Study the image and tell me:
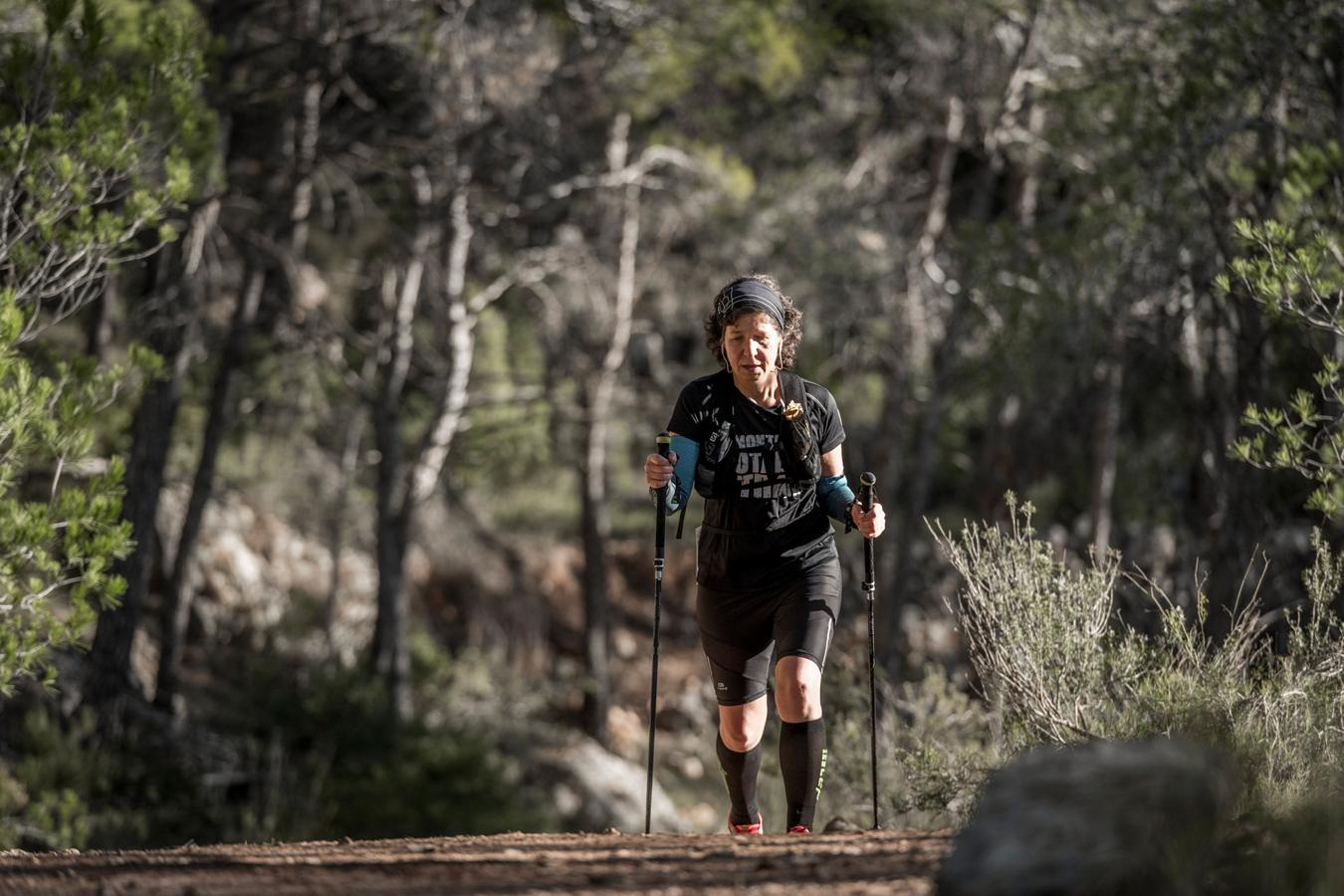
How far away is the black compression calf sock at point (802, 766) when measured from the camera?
5.13 metres

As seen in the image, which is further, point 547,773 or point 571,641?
point 571,641

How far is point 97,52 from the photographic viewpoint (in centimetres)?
716

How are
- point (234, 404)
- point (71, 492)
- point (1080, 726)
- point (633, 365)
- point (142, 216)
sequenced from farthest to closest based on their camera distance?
point (633, 365) < point (234, 404) < point (142, 216) < point (71, 492) < point (1080, 726)

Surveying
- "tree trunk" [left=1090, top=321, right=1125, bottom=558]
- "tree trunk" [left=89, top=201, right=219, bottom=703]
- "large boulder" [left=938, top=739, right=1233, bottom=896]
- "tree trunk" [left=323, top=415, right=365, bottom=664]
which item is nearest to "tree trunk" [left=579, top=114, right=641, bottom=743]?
"tree trunk" [left=323, top=415, right=365, bottom=664]

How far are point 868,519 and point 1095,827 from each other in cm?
234

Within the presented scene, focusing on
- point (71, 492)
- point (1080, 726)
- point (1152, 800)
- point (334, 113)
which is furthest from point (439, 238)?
point (1152, 800)

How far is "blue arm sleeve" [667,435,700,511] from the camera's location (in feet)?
17.1

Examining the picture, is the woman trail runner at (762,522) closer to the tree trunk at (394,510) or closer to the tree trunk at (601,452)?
the tree trunk at (394,510)

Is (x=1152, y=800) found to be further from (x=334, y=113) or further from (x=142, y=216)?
(x=334, y=113)

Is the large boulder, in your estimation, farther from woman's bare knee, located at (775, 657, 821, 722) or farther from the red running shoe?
the red running shoe

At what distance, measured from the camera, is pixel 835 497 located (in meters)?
5.30

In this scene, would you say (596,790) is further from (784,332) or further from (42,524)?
(784,332)

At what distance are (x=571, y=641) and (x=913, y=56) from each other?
36.5 feet

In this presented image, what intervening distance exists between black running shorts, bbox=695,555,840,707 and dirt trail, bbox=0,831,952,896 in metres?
0.77
